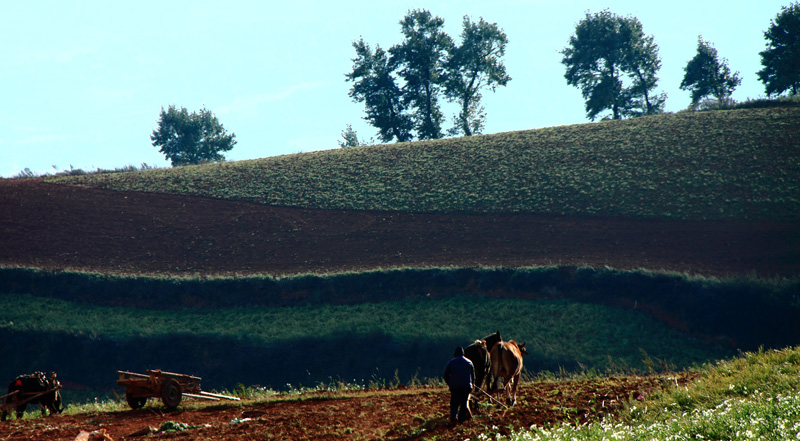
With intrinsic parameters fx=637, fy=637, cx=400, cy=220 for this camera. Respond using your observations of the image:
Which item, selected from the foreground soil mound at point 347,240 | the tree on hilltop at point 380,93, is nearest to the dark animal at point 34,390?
the foreground soil mound at point 347,240

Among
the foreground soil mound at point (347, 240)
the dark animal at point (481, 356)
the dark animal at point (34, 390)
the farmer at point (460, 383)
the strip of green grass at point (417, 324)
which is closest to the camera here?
the farmer at point (460, 383)

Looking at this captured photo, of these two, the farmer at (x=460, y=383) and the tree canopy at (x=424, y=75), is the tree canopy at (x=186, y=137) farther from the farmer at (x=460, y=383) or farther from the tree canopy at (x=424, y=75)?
the farmer at (x=460, y=383)

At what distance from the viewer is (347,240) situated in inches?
1785

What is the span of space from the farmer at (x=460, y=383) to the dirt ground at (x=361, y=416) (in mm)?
245

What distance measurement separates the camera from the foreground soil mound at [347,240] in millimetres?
38688

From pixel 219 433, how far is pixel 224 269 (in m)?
27.9

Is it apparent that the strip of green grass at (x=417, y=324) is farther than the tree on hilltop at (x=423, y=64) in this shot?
No

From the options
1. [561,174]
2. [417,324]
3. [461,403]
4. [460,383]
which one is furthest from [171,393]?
[561,174]

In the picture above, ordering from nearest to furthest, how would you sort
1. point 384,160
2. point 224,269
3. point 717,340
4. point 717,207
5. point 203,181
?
point 717,340 < point 224,269 < point 717,207 < point 203,181 < point 384,160

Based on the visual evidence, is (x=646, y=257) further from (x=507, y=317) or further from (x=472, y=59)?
(x=472, y=59)

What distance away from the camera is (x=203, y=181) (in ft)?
206

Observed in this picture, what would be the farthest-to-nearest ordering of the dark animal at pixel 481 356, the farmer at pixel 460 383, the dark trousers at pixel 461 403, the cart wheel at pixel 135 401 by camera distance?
the cart wheel at pixel 135 401
the dark animal at pixel 481 356
the dark trousers at pixel 461 403
the farmer at pixel 460 383

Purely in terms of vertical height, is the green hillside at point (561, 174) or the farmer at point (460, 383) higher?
the green hillside at point (561, 174)

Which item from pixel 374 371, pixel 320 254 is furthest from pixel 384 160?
pixel 374 371
